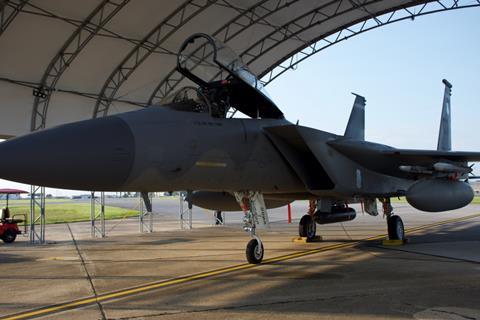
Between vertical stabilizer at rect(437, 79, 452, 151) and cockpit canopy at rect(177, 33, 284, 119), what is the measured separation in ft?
25.1

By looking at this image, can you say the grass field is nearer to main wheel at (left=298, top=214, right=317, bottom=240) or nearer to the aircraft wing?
main wheel at (left=298, top=214, right=317, bottom=240)

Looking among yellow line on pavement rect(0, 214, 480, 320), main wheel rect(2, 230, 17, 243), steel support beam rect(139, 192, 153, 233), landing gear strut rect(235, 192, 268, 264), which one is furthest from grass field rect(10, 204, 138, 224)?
landing gear strut rect(235, 192, 268, 264)

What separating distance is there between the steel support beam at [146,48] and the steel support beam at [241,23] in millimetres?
1269

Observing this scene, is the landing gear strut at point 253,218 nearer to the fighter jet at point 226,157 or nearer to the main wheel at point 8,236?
the fighter jet at point 226,157

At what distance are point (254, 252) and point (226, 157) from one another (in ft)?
5.79

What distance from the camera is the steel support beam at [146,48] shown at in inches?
532

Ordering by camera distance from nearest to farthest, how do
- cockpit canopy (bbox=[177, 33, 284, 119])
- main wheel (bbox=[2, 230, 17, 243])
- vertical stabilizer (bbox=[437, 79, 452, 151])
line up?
1. cockpit canopy (bbox=[177, 33, 284, 119])
2. main wheel (bbox=[2, 230, 17, 243])
3. vertical stabilizer (bbox=[437, 79, 452, 151])

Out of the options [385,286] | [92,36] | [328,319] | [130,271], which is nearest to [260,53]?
[92,36]

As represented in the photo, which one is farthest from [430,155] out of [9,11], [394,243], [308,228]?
[9,11]

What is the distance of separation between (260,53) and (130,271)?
492 inches

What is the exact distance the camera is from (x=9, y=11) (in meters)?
11.1

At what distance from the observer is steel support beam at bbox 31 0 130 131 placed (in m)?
12.2

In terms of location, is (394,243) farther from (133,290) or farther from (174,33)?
(174,33)

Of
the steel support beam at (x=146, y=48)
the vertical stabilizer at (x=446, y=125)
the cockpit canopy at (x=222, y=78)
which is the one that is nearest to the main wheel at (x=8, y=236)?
the steel support beam at (x=146, y=48)
